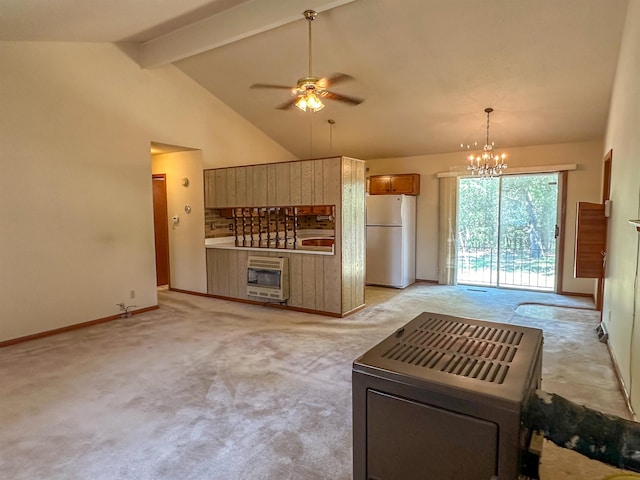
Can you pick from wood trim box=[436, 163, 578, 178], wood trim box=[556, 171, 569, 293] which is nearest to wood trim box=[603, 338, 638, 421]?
wood trim box=[556, 171, 569, 293]

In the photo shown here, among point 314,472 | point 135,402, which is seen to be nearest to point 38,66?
point 135,402

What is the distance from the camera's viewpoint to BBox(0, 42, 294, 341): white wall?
397 centimetres

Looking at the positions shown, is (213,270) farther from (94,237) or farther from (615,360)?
(615,360)

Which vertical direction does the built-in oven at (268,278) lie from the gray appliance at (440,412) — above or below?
below

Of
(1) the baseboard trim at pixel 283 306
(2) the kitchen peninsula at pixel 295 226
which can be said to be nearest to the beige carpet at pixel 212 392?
(1) the baseboard trim at pixel 283 306

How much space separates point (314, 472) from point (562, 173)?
594 cm

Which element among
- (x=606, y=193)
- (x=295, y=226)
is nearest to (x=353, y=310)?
(x=295, y=226)

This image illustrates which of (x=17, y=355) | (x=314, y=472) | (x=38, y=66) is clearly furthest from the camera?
(x=38, y=66)

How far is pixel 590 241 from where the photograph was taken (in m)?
4.13

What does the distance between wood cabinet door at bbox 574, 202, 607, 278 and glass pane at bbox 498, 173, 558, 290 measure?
6.71ft

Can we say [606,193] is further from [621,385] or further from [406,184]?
[406,184]

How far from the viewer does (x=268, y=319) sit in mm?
4828

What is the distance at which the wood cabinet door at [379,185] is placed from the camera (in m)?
7.13

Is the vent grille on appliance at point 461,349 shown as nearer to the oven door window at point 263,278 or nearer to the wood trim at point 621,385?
the wood trim at point 621,385
